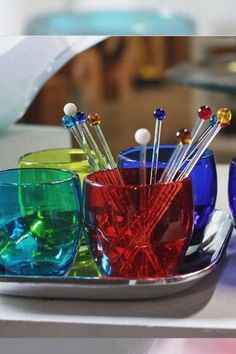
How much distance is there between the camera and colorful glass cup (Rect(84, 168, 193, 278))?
448 mm

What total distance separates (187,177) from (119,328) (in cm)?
10

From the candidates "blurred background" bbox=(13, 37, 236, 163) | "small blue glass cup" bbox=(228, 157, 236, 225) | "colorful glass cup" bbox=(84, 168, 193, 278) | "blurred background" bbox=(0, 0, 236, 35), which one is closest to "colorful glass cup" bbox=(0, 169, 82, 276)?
"colorful glass cup" bbox=(84, 168, 193, 278)

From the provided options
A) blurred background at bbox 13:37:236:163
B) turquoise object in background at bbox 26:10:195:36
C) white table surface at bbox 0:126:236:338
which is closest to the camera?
white table surface at bbox 0:126:236:338

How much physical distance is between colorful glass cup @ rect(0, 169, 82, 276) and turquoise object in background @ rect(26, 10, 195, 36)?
12.4 inches

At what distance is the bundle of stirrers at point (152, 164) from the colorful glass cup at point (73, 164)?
0.04m

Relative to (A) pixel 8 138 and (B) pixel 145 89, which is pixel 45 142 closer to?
(A) pixel 8 138

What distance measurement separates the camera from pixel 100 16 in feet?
3.12

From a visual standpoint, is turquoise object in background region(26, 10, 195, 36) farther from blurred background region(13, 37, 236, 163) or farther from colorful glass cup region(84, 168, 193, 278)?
blurred background region(13, 37, 236, 163)

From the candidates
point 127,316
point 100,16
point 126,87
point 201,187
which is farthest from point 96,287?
point 126,87

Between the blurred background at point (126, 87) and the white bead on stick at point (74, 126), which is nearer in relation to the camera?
the white bead on stick at point (74, 126)

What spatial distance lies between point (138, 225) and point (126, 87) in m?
1.77

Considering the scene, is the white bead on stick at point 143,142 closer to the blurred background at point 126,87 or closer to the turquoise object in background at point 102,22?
the turquoise object in background at point 102,22

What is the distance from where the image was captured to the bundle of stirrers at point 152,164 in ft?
1.48

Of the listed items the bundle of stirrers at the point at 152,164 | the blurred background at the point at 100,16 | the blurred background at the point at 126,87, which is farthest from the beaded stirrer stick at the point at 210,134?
the blurred background at the point at 126,87
